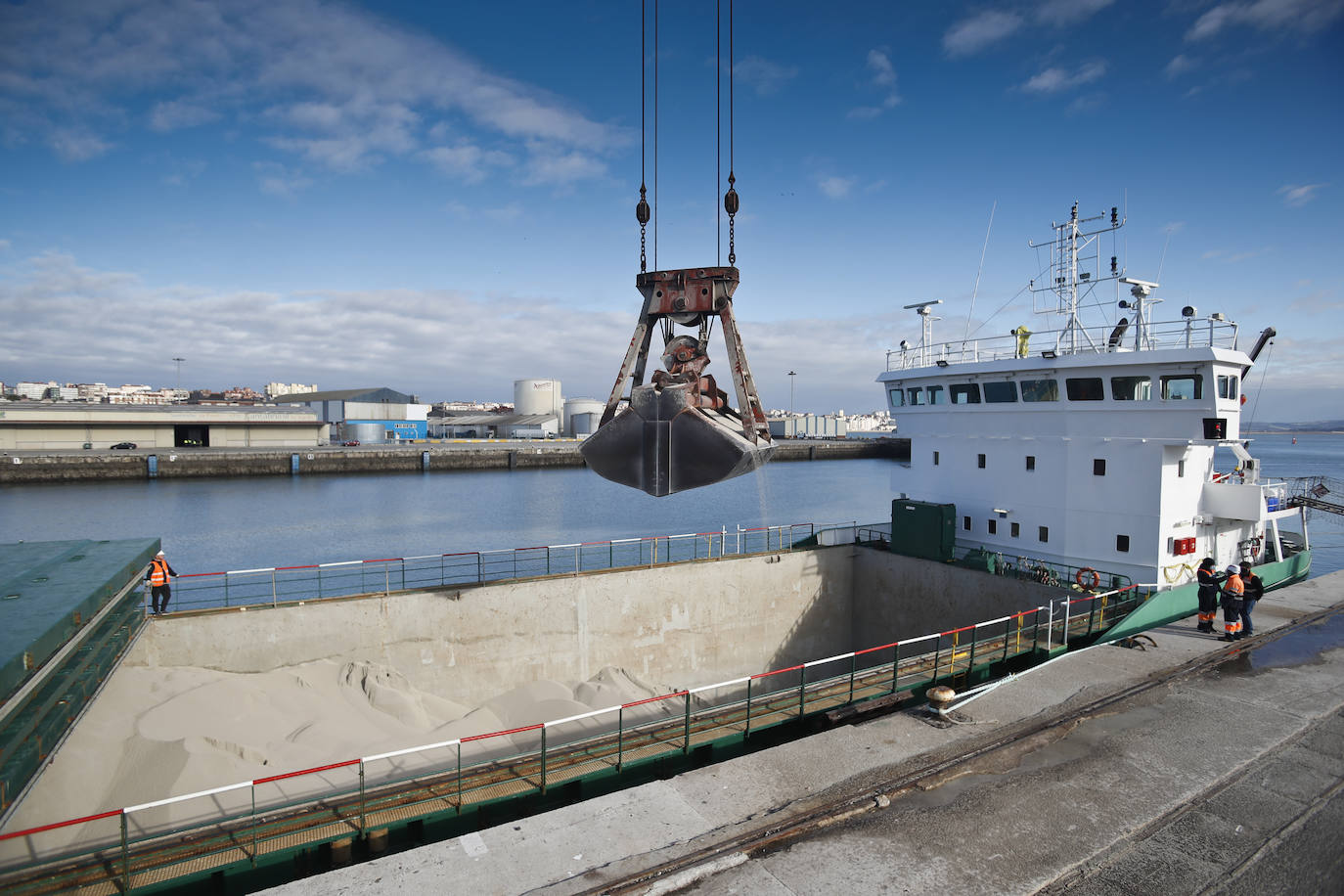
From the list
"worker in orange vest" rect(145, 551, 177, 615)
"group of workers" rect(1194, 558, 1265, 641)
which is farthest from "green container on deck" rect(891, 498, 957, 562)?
"worker in orange vest" rect(145, 551, 177, 615)

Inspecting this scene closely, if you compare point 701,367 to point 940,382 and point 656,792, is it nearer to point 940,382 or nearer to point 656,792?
point 656,792

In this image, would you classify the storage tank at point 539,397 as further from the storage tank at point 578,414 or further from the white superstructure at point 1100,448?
the white superstructure at point 1100,448

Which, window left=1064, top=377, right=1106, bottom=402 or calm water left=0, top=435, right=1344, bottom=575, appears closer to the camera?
window left=1064, top=377, right=1106, bottom=402

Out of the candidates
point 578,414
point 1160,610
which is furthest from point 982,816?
point 578,414

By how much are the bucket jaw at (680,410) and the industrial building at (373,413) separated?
291 ft

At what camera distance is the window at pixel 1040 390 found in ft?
52.7

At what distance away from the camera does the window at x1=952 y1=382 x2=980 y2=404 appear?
58.3 feet

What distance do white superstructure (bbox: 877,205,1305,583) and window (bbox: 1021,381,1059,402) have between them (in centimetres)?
3

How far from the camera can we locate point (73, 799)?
7.86 m

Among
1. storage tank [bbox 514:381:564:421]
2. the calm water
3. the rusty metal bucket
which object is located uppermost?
storage tank [bbox 514:381:564:421]

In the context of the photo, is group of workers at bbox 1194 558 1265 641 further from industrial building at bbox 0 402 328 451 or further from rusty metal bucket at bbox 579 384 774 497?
industrial building at bbox 0 402 328 451

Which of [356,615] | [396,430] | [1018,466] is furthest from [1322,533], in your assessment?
[396,430]

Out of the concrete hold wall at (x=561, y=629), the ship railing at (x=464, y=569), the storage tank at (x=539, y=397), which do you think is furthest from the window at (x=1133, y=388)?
the storage tank at (x=539, y=397)

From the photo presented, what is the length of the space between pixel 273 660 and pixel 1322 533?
55.9m
